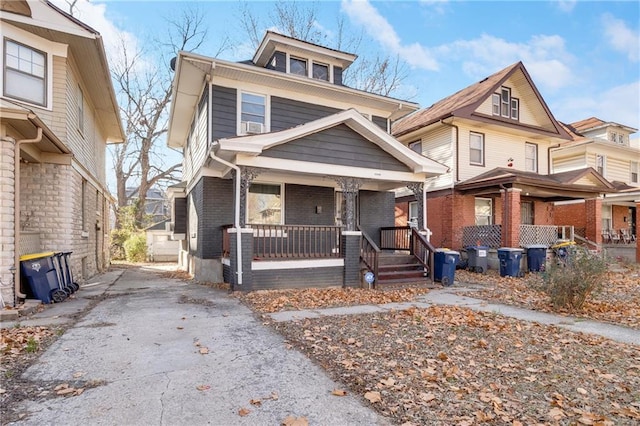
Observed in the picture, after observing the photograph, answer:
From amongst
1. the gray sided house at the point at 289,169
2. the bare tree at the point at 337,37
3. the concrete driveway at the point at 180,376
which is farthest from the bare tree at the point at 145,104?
the concrete driveway at the point at 180,376

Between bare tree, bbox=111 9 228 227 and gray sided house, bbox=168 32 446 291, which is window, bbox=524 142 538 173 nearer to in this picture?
gray sided house, bbox=168 32 446 291

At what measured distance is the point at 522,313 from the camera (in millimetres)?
6973

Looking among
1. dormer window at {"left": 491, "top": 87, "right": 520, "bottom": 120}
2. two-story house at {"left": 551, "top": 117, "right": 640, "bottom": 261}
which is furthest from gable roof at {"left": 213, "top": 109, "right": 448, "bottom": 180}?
two-story house at {"left": 551, "top": 117, "right": 640, "bottom": 261}

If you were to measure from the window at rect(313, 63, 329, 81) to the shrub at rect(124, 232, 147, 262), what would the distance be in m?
14.4

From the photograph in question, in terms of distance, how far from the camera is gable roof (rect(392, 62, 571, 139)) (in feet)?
50.4

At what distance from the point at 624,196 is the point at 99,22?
2939 centimetres

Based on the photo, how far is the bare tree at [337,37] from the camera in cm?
2428

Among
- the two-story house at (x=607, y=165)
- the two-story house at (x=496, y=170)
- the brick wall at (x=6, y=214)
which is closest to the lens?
the brick wall at (x=6, y=214)

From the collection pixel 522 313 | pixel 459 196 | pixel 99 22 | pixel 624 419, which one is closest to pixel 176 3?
pixel 99 22

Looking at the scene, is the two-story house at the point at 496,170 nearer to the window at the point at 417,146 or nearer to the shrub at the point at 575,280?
the window at the point at 417,146

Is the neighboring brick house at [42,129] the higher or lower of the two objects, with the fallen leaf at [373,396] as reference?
higher

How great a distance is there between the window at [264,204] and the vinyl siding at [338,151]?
2.62m

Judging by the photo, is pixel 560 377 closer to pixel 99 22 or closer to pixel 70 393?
pixel 70 393

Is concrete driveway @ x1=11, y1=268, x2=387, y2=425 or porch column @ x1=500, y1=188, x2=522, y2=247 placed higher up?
porch column @ x1=500, y1=188, x2=522, y2=247
